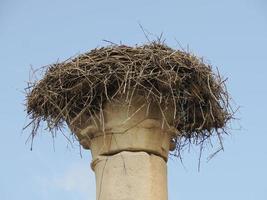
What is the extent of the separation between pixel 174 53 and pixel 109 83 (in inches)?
32.5

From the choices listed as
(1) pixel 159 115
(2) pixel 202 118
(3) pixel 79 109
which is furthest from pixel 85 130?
(2) pixel 202 118

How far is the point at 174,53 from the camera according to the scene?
26.9 feet

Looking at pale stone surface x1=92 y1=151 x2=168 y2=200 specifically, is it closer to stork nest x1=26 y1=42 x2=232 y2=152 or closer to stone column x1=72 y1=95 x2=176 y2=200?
stone column x1=72 y1=95 x2=176 y2=200

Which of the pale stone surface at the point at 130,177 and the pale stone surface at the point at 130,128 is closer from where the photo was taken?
the pale stone surface at the point at 130,177

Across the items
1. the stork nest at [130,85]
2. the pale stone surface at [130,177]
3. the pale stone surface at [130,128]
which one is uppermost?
the stork nest at [130,85]

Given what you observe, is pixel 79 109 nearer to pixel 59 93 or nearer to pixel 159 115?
pixel 59 93

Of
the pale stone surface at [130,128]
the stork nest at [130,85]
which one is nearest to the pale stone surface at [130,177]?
the pale stone surface at [130,128]

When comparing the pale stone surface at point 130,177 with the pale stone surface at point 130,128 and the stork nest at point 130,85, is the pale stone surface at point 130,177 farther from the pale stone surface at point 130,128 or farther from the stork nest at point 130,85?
the stork nest at point 130,85

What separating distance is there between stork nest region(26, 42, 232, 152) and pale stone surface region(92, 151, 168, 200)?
620 millimetres

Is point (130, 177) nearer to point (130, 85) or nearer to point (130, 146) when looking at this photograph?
point (130, 146)

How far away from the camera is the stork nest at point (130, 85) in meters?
7.88

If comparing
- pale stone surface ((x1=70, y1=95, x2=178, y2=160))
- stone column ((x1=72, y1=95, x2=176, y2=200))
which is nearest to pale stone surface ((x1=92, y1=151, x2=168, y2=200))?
stone column ((x1=72, y1=95, x2=176, y2=200))

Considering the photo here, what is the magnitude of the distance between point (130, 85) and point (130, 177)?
0.99m

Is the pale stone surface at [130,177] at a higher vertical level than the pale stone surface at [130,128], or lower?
lower
